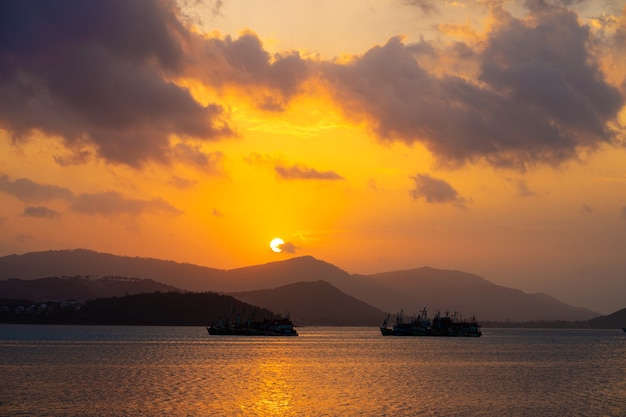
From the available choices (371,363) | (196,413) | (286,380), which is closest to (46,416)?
(196,413)

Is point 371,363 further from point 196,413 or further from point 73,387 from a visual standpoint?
point 196,413

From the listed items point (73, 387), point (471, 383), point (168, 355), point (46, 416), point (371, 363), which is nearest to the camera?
point (46, 416)

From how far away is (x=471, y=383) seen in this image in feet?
364

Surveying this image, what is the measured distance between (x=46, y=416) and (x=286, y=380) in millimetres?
46376

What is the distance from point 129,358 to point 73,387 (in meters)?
63.2

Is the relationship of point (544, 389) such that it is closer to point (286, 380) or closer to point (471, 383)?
point (471, 383)

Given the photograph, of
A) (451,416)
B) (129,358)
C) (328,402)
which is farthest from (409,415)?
(129,358)

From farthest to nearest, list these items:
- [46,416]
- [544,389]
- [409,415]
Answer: [544,389]
[409,415]
[46,416]

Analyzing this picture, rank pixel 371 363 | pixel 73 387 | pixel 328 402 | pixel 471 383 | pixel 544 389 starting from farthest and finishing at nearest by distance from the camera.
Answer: pixel 371 363, pixel 471 383, pixel 544 389, pixel 73 387, pixel 328 402

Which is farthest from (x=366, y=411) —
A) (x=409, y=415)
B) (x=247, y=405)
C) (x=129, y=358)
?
(x=129, y=358)

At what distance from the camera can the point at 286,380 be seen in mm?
111688

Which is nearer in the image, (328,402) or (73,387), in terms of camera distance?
(328,402)

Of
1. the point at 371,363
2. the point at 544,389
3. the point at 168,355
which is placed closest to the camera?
the point at 544,389

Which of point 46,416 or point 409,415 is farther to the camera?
point 409,415
